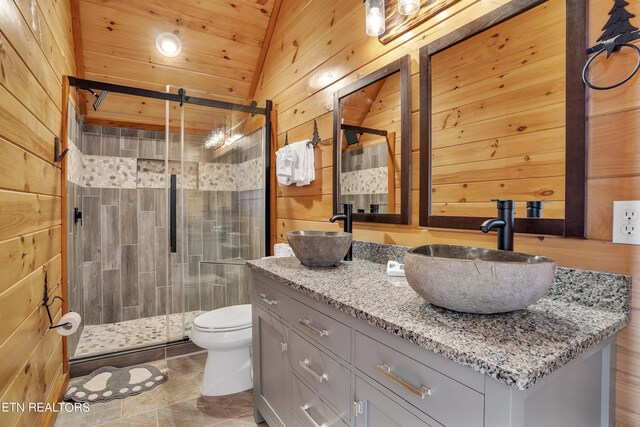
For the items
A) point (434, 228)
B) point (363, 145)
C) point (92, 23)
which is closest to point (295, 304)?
point (434, 228)

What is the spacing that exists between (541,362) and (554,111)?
0.80m

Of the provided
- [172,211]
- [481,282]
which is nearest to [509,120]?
[481,282]

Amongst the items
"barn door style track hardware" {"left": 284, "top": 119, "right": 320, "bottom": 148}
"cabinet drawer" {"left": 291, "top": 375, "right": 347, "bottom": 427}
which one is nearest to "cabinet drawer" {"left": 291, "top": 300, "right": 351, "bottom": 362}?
"cabinet drawer" {"left": 291, "top": 375, "right": 347, "bottom": 427}

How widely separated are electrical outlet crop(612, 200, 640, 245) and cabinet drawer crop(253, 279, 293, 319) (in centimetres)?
108

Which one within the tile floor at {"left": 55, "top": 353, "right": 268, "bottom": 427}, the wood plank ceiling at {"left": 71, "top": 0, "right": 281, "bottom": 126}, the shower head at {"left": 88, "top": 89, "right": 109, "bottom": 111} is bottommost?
the tile floor at {"left": 55, "top": 353, "right": 268, "bottom": 427}

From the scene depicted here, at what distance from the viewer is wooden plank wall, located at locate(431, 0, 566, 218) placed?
106 cm

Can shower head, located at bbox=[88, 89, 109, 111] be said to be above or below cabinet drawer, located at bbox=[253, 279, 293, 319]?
above

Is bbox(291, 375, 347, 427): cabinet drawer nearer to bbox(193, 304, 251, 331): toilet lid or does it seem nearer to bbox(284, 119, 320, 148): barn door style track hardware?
bbox(193, 304, 251, 331): toilet lid

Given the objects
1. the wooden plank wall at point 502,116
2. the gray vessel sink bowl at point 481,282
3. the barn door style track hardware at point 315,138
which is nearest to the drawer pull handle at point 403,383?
the gray vessel sink bowl at point 481,282

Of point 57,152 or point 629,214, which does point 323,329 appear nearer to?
point 629,214

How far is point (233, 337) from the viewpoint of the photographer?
2.06 metres

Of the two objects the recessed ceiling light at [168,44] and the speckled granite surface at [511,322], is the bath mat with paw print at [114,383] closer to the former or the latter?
the speckled granite surface at [511,322]

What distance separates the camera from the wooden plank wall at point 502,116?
106 cm

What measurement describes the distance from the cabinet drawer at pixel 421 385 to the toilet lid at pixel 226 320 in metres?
1.29
